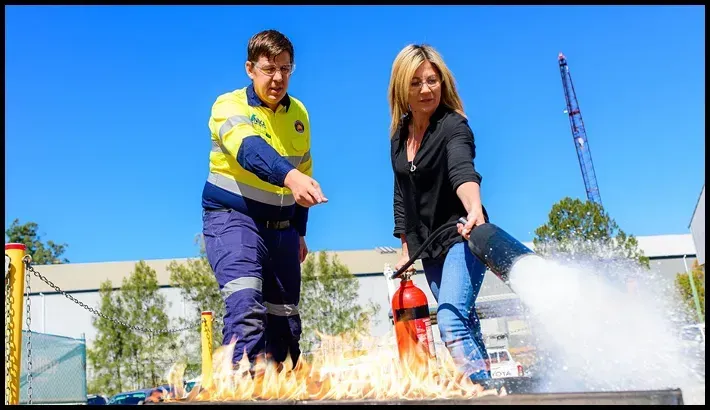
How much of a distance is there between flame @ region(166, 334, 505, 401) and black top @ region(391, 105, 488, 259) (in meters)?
0.61

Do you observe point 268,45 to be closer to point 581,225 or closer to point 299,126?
point 299,126

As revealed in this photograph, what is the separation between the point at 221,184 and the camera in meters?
3.63

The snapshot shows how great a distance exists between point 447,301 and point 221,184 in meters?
1.38

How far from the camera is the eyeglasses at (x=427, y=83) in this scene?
139 inches

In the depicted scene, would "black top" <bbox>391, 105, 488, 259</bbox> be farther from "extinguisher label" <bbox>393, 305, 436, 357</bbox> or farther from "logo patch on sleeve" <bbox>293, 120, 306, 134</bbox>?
"logo patch on sleeve" <bbox>293, 120, 306, 134</bbox>

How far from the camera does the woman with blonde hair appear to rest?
320cm

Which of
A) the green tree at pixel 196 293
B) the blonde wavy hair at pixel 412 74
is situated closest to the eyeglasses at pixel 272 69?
the blonde wavy hair at pixel 412 74

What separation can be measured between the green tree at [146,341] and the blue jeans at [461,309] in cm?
2165

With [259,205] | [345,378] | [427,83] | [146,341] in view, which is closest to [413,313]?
[345,378]

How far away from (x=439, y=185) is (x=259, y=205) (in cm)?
98

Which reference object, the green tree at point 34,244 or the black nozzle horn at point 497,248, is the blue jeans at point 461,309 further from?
the green tree at point 34,244

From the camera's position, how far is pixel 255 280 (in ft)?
10.7

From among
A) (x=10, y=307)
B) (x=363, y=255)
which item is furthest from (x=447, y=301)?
(x=363, y=255)
